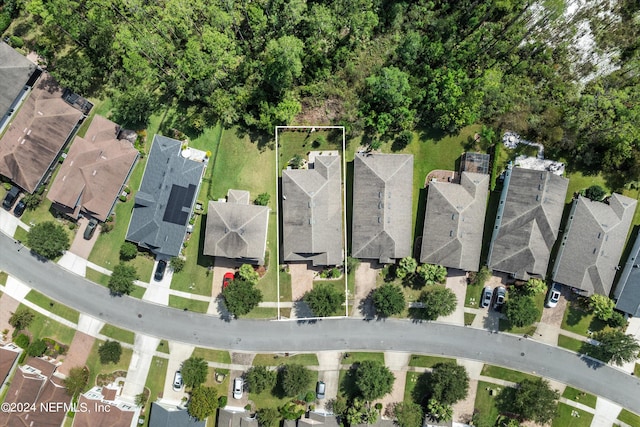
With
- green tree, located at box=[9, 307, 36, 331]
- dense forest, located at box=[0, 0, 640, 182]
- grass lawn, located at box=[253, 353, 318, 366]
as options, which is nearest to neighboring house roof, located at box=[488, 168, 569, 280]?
dense forest, located at box=[0, 0, 640, 182]

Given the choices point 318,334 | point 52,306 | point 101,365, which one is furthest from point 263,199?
point 52,306

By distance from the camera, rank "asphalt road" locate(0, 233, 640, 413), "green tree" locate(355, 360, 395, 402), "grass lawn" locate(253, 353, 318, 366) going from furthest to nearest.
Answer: "grass lawn" locate(253, 353, 318, 366)
"asphalt road" locate(0, 233, 640, 413)
"green tree" locate(355, 360, 395, 402)

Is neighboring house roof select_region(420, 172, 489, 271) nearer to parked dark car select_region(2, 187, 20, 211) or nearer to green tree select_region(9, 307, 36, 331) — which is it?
green tree select_region(9, 307, 36, 331)

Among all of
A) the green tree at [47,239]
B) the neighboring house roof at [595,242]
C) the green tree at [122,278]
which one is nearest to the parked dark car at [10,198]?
the green tree at [47,239]

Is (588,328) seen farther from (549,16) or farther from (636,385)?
(549,16)

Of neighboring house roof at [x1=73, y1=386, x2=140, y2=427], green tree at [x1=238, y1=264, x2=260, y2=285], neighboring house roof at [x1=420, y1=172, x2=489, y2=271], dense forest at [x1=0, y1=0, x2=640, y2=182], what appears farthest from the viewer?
neighboring house roof at [x1=73, y1=386, x2=140, y2=427]

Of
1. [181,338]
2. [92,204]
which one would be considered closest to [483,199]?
[181,338]

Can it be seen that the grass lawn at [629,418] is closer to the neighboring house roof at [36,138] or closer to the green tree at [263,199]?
the green tree at [263,199]
